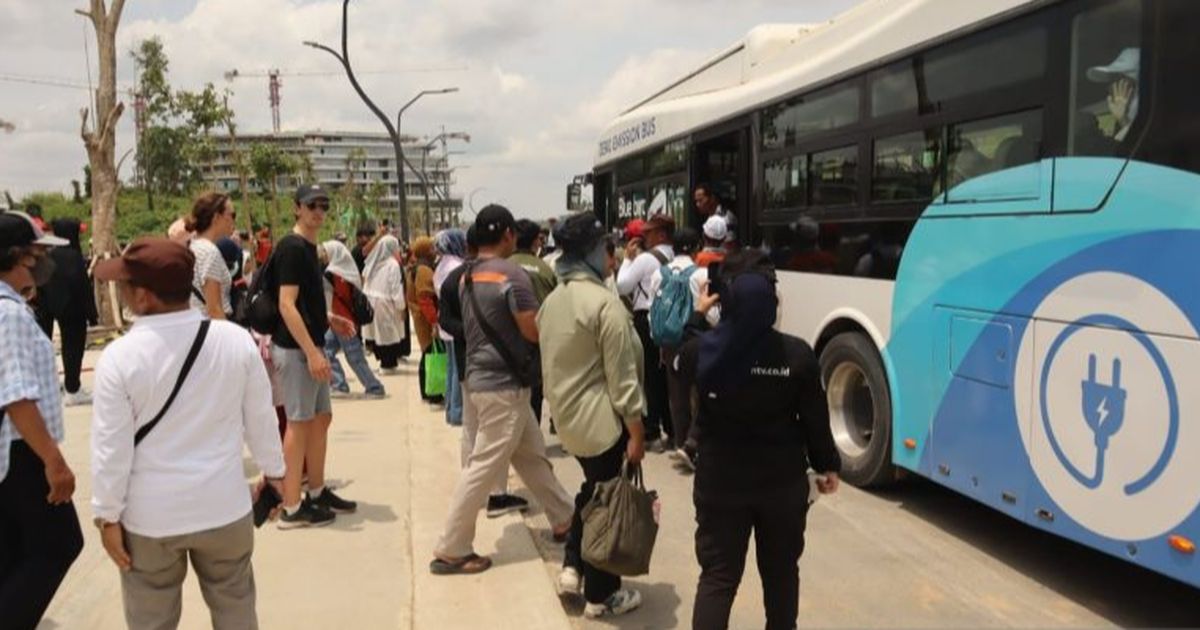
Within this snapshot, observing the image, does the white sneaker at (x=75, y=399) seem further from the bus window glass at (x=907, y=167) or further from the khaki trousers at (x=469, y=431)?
the bus window glass at (x=907, y=167)

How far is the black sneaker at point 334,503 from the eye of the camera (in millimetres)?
5660

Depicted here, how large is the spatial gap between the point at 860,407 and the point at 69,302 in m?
7.68

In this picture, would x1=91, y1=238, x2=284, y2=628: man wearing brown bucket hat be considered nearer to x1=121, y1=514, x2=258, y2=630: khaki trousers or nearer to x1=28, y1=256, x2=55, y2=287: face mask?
x1=121, y1=514, x2=258, y2=630: khaki trousers

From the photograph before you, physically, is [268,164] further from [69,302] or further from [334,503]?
[334,503]

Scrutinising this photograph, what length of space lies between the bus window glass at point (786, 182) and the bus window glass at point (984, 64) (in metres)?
1.38

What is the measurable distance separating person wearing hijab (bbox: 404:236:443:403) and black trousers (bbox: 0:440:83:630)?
5420 millimetres

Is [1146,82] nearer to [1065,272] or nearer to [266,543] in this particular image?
[1065,272]

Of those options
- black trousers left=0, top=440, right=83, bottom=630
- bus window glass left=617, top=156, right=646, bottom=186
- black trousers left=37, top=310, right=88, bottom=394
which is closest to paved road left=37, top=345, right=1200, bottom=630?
black trousers left=0, top=440, right=83, bottom=630

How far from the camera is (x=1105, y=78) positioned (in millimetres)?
4094

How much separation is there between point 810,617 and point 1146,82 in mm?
2755

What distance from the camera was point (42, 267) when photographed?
356 centimetres

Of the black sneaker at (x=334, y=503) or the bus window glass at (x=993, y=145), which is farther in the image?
the black sneaker at (x=334, y=503)

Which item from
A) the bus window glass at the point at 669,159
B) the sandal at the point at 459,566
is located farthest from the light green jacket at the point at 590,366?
the bus window glass at the point at 669,159

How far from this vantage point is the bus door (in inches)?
301
